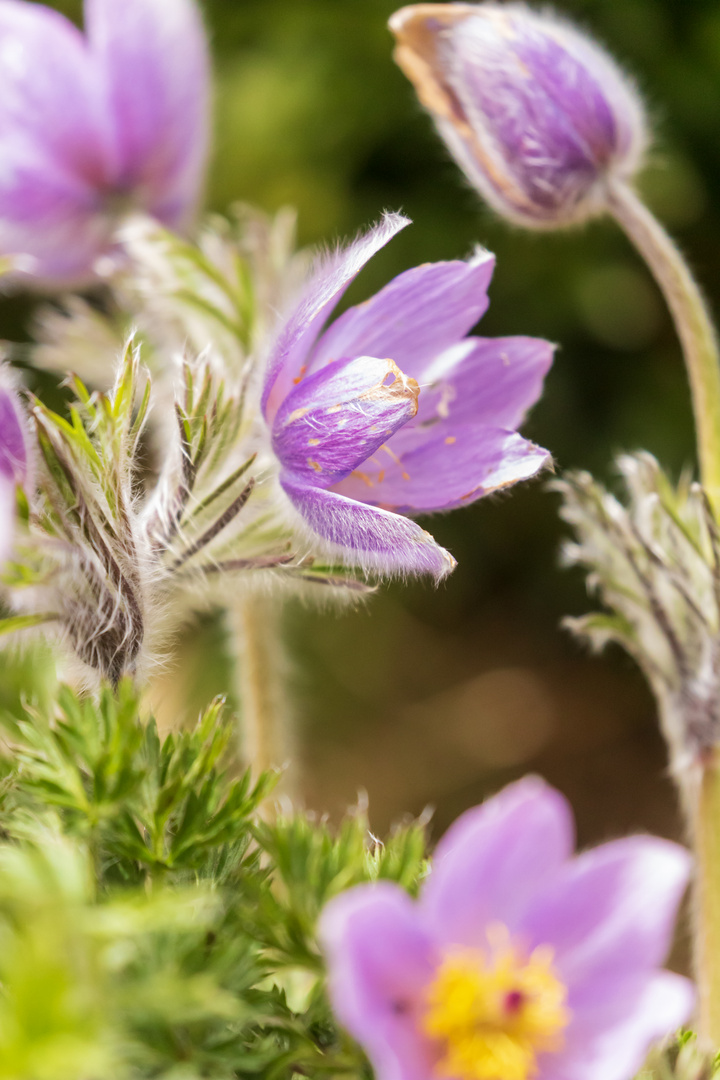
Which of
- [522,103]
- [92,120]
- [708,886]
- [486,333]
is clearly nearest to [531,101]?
[522,103]

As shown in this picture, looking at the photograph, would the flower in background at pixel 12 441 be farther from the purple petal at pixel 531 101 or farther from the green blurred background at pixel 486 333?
the green blurred background at pixel 486 333

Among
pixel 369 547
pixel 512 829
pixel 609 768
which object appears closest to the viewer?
pixel 512 829

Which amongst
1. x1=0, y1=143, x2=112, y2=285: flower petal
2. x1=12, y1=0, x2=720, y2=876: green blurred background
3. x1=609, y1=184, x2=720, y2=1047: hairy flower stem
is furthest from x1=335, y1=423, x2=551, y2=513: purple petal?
x1=12, y1=0, x2=720, y2=876: green blurred background

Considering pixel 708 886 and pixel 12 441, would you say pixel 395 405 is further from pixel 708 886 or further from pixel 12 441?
pixel 708 886

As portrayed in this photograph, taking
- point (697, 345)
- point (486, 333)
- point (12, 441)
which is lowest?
point (486, 333)

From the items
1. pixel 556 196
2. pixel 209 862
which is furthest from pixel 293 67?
pixel 209 862

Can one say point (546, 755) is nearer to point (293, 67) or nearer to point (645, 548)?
point (293, 67)

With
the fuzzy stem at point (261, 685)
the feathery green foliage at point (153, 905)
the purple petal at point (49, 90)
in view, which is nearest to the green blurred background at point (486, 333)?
the fuzzy stem at point (261, 685)
